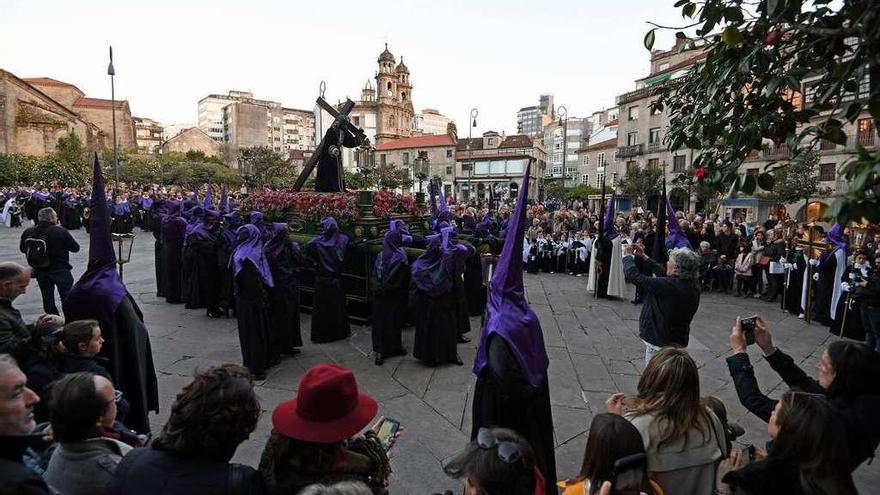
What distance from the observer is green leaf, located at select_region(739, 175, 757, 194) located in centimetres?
300

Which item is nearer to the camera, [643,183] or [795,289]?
[795,289]

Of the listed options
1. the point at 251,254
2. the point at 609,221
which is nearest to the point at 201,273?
the point at 251,254

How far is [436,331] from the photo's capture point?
695cm

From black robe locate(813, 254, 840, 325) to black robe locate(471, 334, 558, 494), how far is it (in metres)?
8.29

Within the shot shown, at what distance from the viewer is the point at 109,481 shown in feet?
7.28

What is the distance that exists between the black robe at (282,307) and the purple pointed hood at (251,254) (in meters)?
0.32

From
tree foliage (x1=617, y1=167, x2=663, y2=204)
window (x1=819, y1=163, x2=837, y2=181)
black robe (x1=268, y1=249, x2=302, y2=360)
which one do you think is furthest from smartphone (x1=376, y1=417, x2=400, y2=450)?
tree foliage (x1=617, y1=167, x2=663, y2=204)

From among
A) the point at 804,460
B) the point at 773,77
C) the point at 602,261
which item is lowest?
the point at 602,261

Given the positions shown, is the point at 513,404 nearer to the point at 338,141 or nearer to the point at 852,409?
the point at 852,409

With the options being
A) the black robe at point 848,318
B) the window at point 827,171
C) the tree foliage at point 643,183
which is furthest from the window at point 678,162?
the black robe at point 848,318

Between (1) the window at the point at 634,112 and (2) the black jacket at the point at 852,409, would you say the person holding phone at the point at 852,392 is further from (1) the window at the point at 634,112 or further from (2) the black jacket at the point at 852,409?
(1) the window at the point at 634,112

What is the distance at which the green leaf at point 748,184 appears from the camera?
9.83ft

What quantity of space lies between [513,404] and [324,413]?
171cm

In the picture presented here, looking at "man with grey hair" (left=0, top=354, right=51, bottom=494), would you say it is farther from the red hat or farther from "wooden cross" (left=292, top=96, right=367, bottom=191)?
"wooden cross" (left=292, top=96, right=367, bottom=191)
